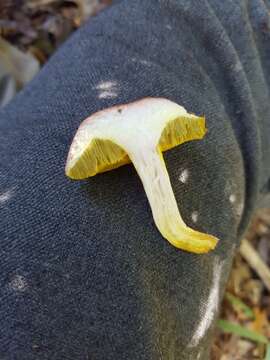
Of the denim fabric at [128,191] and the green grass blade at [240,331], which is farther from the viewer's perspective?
the green grass blade at [240,331]

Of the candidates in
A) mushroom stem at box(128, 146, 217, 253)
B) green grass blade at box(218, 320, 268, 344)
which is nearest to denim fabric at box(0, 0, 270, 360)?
mushroom stem at box(128, 146, 217, 253)

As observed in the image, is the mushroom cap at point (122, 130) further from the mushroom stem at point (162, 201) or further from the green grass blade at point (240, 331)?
the green grass blade at point (240, 331)

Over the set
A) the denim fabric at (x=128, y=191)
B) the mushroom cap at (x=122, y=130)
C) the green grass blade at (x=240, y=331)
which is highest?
the mushroom cap at (x=122, y=130)

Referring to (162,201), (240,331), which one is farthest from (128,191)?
(240,331)

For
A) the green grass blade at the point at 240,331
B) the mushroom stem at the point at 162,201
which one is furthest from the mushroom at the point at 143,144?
the green grass blade at the point at 240,331

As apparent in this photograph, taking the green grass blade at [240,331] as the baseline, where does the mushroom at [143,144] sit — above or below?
above

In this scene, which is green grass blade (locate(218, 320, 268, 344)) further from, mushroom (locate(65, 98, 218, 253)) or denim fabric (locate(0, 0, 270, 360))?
mushroom (locate(65, 98, 218, 253))

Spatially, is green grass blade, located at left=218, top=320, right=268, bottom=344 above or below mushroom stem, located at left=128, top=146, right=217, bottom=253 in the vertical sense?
below

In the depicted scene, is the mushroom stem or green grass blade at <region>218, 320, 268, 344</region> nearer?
the mushroom stem
